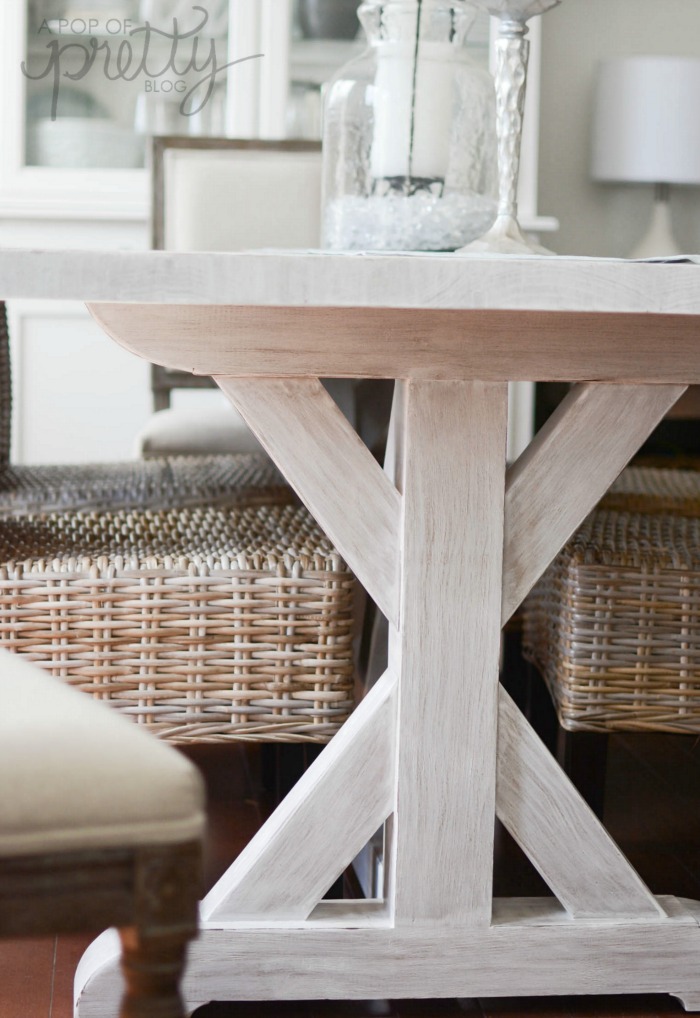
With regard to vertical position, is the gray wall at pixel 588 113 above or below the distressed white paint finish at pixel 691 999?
Result: above

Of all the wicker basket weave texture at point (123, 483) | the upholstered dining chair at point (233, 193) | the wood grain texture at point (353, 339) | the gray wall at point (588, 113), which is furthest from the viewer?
the gray wall at point (588, 113)

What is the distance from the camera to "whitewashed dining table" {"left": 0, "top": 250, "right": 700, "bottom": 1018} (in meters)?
1.05

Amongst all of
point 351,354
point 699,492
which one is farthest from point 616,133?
point 351,354

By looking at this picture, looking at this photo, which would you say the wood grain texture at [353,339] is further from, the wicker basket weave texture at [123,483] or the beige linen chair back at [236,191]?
the beige linen chair back at [236,191]

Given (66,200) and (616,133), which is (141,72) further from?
(616,133)

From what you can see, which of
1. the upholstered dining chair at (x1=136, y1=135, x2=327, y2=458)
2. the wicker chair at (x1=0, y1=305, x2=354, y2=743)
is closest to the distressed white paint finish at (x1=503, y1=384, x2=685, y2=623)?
the wicker chair at (x1=0, y1=305, x2=354, y2=743)

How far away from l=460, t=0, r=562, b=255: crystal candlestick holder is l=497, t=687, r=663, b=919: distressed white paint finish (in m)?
0.45

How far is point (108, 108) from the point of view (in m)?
3.22

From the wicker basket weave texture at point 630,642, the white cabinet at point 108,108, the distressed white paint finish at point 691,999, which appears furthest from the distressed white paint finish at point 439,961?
the white cabinet at point 108,108

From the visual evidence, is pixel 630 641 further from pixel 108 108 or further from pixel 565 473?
pixel 108 108

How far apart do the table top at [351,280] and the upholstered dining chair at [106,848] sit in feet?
1.15

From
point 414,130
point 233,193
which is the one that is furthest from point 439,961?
point 233,193

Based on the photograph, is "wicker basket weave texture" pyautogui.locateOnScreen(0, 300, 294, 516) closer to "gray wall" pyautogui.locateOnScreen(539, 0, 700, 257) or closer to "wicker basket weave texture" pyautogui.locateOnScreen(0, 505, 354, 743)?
"wicker basket weave texture" pyautogui.locateOnScreen(0, 505, 354, 743)

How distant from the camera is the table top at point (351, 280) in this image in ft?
2.79
